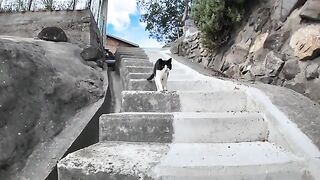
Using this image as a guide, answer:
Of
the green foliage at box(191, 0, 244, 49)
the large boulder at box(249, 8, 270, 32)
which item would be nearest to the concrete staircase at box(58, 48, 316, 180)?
the large boulder at box(249, 8, 270, 32)

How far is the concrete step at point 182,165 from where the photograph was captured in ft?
4.45

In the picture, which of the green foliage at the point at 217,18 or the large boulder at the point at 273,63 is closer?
the large boulder at the point at 273,63

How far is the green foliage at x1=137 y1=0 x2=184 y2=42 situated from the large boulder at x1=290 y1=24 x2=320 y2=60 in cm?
1097

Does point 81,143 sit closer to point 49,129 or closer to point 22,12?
point 49,129

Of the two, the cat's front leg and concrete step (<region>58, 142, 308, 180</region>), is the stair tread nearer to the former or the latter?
concrete step (<region>58, 142, 308, 180</region>)

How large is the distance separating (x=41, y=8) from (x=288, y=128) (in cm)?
448

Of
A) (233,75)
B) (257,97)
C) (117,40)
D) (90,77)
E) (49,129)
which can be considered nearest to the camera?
(257,97)

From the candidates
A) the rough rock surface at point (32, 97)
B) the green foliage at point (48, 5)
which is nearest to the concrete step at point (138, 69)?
the rough rock surface at point (32, 97)

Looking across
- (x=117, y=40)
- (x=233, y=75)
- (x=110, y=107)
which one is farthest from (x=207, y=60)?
(x=117, y=40)

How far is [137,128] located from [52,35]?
9.27 ft

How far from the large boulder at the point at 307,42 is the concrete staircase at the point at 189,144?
1.68ft

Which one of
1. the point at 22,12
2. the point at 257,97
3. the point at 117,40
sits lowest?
the point at 117,40

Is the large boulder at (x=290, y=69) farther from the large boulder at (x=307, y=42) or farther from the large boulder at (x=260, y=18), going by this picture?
the large boulder at (x=260, y=18)

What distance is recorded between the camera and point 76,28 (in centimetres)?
474
